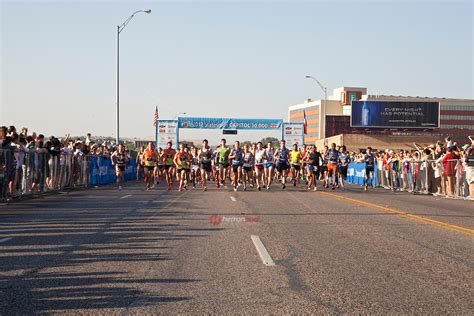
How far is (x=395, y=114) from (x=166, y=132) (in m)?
37.8

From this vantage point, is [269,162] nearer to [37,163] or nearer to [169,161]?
[169,161]

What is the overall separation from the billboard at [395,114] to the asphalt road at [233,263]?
220ft

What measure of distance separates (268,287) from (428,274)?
210 cm

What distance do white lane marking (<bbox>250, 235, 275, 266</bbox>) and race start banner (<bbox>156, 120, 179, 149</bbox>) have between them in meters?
43.3

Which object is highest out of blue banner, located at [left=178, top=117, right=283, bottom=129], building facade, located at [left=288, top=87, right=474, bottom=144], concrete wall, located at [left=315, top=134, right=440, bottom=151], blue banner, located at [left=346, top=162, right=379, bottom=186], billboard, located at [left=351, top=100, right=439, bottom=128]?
building facade, located at [left=288, top=87, right=474, bottom=144]

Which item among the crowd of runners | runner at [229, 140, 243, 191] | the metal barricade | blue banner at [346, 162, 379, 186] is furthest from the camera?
blue banner at [346, 162, 379, 186]

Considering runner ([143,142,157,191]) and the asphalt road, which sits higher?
runner ([143,142,157,191])

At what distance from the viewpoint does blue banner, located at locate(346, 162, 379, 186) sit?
3438 centimetres

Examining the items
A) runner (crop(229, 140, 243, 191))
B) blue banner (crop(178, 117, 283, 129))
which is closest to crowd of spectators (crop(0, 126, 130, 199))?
runner (crop(229, 140, 243, 191))

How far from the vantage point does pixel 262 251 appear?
921 cm

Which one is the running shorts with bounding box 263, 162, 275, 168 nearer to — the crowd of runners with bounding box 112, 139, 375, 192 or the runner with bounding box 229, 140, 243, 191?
the crowd of runners with bounding box 112, 139, 375, 192

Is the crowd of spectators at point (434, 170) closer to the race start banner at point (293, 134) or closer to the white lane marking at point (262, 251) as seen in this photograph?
the white lane marking at point (262, 251)

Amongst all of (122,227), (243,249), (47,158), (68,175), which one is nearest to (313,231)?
(243,249)

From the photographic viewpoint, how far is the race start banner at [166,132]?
176ft
